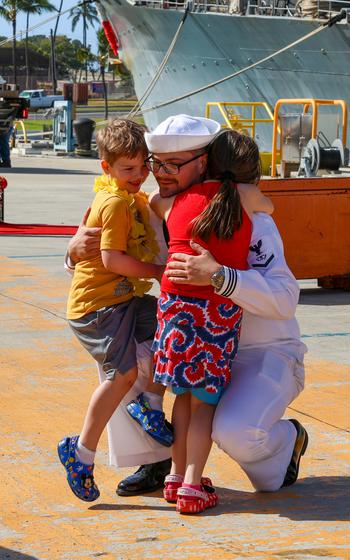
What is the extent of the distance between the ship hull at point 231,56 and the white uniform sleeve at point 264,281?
79.3 ft

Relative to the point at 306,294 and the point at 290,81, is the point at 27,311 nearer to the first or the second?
the point at 306,294

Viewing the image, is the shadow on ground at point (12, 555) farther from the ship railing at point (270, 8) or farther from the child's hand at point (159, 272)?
the ship railing at point (270, 8)

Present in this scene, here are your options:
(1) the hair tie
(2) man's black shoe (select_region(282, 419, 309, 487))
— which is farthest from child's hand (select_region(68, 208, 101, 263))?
(2) man's black shoe (select_region(282, 419, 309, 487))

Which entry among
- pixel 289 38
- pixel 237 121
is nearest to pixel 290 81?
pixel 289 38

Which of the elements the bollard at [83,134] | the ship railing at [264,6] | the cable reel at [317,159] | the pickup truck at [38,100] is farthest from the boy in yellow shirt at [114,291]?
the pickup truck at [38,100]

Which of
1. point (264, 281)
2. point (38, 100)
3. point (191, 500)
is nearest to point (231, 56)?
point (264, 281)

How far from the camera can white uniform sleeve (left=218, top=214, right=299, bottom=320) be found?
14.5ft

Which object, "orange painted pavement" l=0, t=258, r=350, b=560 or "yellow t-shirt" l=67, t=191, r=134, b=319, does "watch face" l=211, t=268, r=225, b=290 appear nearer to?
"yellow t-shirt" l=67, t=191, r=134, b=319

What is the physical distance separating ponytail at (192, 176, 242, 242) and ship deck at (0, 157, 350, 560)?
1.08 metres

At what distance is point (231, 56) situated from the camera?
30312mm

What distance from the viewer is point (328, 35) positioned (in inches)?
1116

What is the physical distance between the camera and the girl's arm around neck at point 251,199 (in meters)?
4.55

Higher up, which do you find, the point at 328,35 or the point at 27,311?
the point at 328,35

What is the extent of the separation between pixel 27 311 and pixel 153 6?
23765 millimetres
